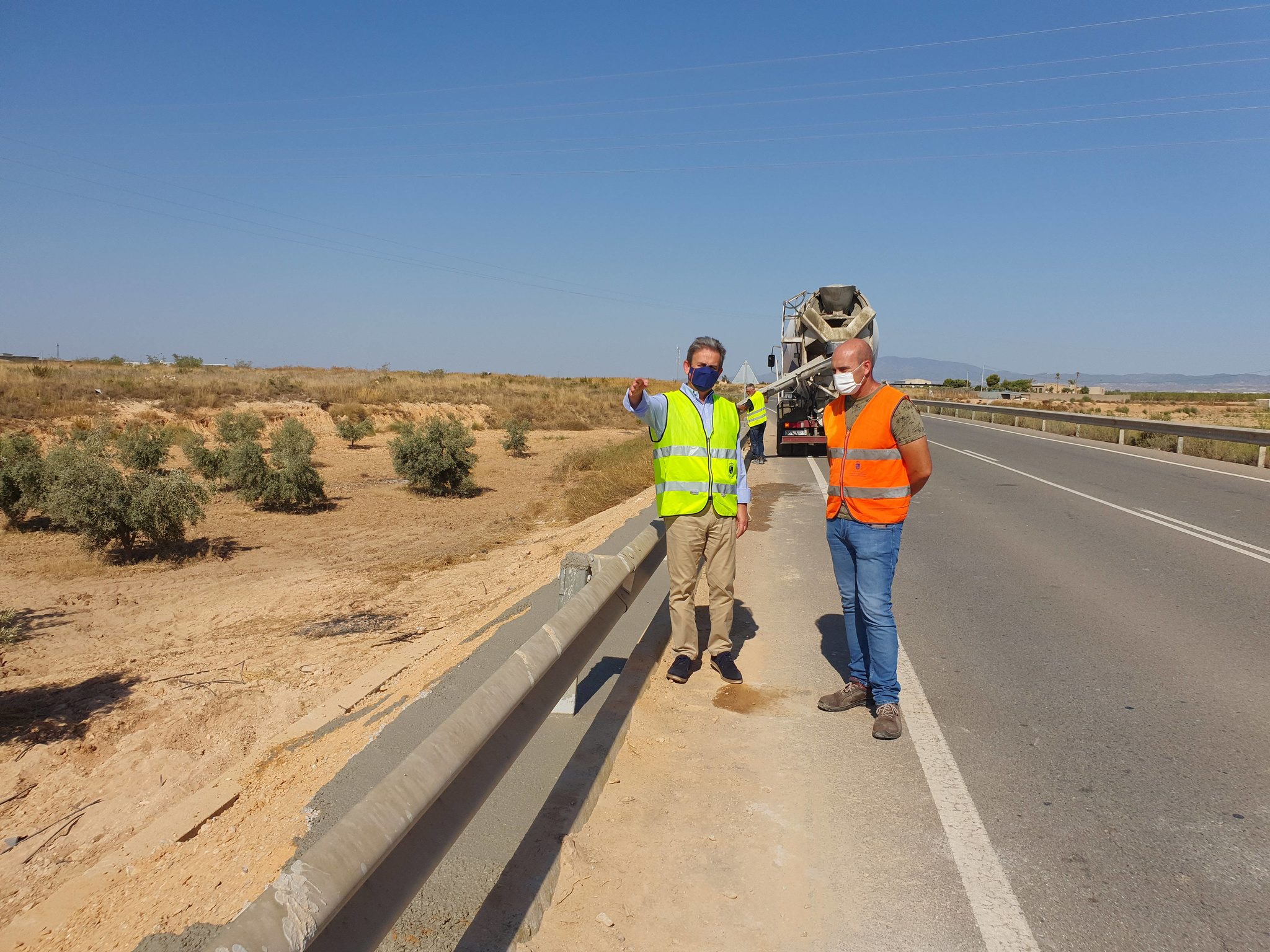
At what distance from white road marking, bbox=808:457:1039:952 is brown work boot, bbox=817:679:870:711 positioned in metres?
0.27

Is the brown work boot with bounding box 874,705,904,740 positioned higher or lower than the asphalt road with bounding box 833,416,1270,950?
higher

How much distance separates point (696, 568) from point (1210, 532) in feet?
27.2

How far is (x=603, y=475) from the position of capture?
60.9 ft

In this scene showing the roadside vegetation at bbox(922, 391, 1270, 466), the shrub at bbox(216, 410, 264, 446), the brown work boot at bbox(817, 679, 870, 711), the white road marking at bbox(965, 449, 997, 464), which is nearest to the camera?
the brown work boot at bbox(817, 679, 870, 711)

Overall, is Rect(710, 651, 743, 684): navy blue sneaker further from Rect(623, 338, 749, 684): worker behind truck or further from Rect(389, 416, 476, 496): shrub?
Rect(389, 416, 476, 496): shrub

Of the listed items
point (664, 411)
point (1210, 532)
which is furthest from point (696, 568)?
point (1210, 532)

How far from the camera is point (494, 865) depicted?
9.57 feet

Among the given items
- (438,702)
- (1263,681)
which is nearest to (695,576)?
(438,702)

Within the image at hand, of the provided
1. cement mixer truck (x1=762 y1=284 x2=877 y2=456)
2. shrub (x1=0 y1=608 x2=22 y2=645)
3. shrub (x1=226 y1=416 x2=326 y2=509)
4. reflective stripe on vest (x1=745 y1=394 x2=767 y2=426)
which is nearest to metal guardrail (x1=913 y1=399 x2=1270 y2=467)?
cement mixer truck (x1=762 y1=284 x2=877 y2=456)

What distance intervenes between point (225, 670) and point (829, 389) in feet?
45.3

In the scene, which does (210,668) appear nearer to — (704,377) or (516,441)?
(704,377)

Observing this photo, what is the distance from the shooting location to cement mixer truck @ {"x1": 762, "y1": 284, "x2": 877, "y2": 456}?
17609 millimetres

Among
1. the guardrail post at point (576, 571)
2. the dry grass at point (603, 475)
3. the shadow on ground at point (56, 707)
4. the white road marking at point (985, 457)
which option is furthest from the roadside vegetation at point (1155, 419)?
the shadow on ground at point (56, 707)

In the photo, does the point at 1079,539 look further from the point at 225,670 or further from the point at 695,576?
the point at 225,670
